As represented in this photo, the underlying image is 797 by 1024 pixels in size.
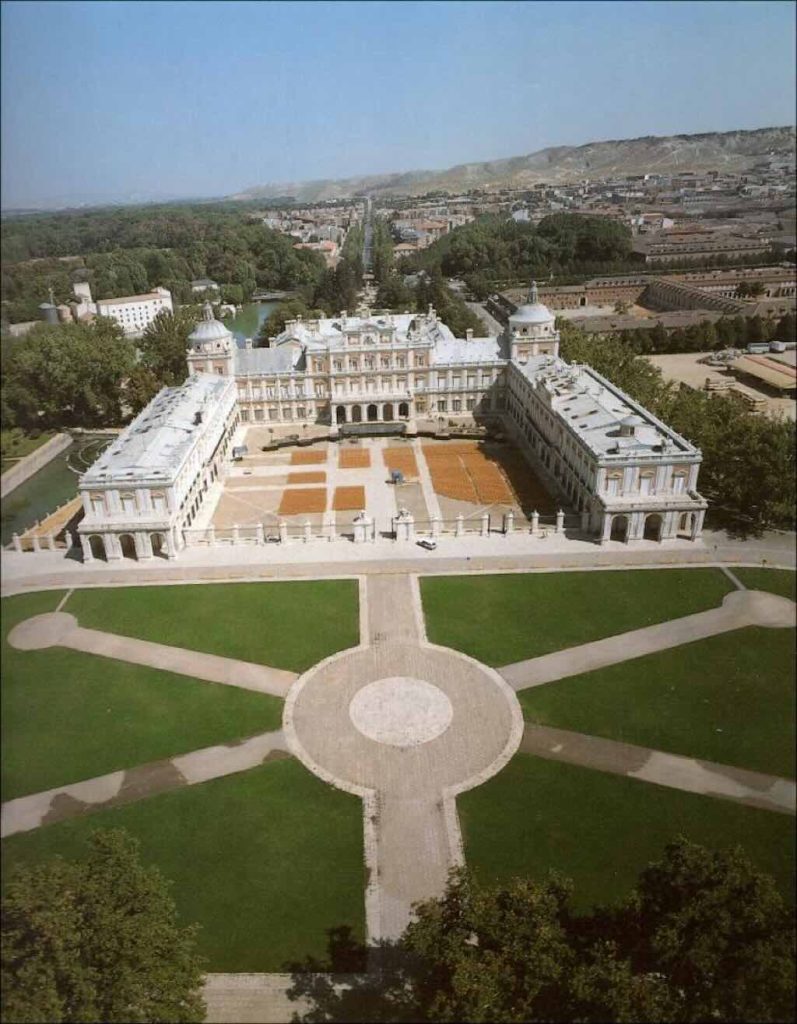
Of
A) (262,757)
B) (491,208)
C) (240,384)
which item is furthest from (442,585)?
(240,384)

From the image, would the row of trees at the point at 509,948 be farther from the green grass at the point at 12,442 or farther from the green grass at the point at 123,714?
the green grass at the point at 123,714

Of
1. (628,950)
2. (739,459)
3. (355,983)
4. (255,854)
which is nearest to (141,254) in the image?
(255,854)

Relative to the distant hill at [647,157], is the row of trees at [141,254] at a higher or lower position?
lower

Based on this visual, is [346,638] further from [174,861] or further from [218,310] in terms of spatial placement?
[218,310]

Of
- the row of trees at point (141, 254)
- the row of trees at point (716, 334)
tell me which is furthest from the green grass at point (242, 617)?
the row of trees at point (716, 334)

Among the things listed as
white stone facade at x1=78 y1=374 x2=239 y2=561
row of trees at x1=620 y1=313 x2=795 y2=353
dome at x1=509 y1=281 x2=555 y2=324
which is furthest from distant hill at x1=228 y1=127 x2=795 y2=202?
row of trees at x1=620 y1=313 x2=795 y2=353

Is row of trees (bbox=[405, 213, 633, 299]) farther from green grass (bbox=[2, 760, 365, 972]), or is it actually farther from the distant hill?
green grass (bbox=[2, 760, 365, 972])
